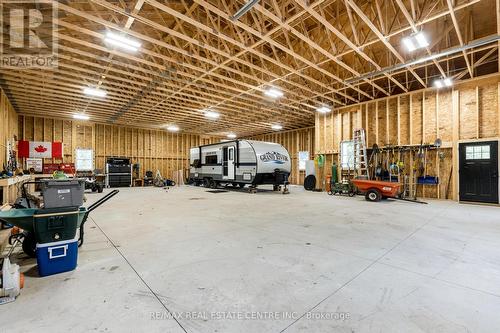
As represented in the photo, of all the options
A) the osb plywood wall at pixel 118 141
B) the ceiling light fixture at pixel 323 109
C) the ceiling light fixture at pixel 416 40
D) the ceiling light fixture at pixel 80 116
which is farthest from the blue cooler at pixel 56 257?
the osb plywood wall at pixel 118 141

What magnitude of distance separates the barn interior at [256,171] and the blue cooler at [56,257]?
17 mm

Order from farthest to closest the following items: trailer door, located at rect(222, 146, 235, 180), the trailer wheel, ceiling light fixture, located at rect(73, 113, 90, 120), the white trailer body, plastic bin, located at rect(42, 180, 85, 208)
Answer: ceiling light fixture, located at rect(73, 113, 90, 120) → trailer door, located at rect(222, 146, 235, 180) → the white trailer body → the trailer wheel → plastic bin, located at rect(42, 180, 85, 208)

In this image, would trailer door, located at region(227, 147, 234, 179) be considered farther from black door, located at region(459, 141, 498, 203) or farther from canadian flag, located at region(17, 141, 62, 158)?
canadian flag, located at region(17, 141, 62, 158)

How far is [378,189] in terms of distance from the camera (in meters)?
8.14

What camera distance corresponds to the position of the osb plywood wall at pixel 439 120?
26.0 feet

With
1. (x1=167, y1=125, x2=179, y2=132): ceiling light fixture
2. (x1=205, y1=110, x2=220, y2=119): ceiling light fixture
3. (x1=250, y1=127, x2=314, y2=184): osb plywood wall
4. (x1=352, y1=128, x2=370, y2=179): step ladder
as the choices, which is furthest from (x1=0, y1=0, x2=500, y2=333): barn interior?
(x1=167, y1=125, x2=179, y2=132): ceiling light fixture

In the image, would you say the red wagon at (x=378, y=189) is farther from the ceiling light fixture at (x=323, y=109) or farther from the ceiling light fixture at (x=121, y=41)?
the ceiling light fixture at (x=121, y=41)

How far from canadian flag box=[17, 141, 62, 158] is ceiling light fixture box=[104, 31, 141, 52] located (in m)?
11.2

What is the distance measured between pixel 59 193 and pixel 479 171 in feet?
37.7

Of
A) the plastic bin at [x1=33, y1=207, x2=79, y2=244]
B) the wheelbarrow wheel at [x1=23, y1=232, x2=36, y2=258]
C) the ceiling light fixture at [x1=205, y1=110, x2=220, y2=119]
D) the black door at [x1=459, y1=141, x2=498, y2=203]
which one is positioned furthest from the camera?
the ceiling light fixture at [x1=205, y1=110, x2=220, y2=119]

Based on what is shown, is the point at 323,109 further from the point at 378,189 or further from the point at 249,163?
the point at 378,189

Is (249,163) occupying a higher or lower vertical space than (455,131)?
lower

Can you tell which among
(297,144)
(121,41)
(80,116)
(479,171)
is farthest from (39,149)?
(479,171)

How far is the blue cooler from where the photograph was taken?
241cm
